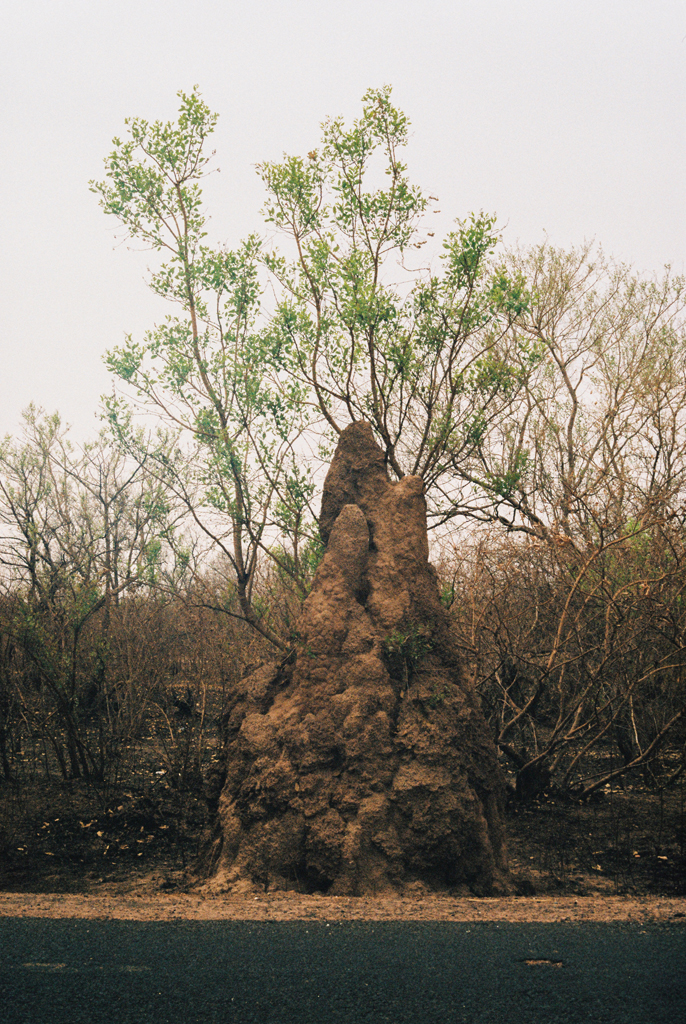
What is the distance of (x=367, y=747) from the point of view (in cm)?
504

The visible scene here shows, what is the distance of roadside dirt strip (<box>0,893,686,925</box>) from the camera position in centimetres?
437

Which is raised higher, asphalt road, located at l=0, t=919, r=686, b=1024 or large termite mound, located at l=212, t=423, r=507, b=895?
large termite mound, located at l=212, t=423, r=507, b=895

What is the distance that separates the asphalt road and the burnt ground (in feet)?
3.57

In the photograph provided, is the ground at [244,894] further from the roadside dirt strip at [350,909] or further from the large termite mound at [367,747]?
the large termite mound at [367,747]

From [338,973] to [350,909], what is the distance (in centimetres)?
95

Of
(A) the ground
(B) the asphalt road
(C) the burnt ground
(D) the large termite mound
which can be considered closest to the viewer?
(B) the asphalt road

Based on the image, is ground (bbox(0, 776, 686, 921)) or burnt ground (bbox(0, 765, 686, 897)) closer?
ground (bbox(0, 776, 686, 921))

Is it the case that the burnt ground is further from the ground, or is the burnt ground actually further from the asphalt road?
the asphalt road

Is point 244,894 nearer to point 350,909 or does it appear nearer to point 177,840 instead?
point 350,909

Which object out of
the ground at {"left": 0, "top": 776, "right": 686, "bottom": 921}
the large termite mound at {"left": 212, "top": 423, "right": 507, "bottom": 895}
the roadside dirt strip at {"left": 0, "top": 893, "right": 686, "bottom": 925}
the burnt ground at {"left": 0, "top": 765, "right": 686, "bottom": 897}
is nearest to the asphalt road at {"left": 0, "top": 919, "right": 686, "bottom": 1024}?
the roadside dirt strip at {"left": 0, "top": 893, "right": 686, "bottom": 925}

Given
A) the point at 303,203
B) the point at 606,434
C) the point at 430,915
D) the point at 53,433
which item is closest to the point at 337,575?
the point at 430,915

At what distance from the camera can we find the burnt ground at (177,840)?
5348 mm

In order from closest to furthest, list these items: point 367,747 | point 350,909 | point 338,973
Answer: point 338,973
point 350,909
point 367,747

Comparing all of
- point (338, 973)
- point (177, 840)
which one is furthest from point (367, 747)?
point (177, 840)
